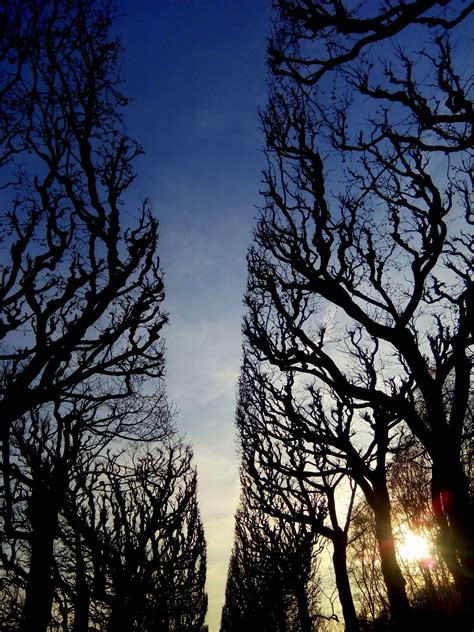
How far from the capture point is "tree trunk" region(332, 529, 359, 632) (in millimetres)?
13609

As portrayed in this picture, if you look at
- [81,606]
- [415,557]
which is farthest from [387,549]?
[81,606]

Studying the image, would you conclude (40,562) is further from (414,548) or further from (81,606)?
(414,548)

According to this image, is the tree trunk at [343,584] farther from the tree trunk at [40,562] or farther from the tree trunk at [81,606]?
the tree trunk at [40,562]

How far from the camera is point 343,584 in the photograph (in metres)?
14.5

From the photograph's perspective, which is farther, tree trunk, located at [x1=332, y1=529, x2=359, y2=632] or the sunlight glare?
the sunlight glare

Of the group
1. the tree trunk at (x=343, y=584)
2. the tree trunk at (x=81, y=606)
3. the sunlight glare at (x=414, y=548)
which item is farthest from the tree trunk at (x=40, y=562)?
the sunlight glare at (x=414, y=548)

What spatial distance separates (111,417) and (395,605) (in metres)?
8.76

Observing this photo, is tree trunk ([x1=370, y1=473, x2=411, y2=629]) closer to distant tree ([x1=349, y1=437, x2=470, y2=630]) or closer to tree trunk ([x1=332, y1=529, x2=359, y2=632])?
distant tree ([x1=349, y1=437, x2=470, y2=630])

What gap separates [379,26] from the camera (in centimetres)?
491

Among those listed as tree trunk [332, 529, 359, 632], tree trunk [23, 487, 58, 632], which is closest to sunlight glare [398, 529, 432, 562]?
tree trunk [332, 529, 359, 632]

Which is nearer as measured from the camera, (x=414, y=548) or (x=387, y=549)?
(x=387, y=549)

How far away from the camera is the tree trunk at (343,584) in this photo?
13.6 m

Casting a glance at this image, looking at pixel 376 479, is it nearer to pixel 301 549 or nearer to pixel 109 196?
pixel 109 196

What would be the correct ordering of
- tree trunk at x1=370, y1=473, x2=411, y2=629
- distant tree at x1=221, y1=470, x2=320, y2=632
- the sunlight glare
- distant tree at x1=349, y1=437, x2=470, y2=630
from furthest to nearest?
distant tree at x1=221, y1=470, x2=320, y2=632, the sunlight glare, tree trunk at x1=370, y1=473, x2=411, y2=629, distant tree at x1=349, y1=437, x2=470, y2=630
